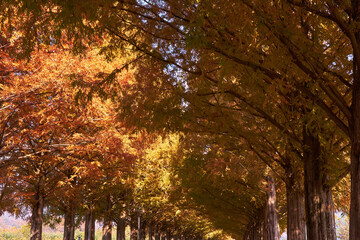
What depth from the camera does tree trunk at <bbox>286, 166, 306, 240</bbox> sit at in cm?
1152

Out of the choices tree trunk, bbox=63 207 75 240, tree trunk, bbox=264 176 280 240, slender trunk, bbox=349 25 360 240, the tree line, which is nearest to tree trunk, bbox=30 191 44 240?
the tree line

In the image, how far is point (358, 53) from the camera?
17.2 ft

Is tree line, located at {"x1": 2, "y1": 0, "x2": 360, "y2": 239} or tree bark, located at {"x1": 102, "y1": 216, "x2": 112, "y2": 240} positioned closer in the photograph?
tree line, located at {"x1": 2, "y1": 0, "x2": 360, "y2": 239}

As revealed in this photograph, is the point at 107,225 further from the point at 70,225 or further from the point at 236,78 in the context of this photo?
the point at 236,78

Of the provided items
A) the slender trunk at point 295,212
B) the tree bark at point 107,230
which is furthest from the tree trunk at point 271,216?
the tree bark at point 107,230

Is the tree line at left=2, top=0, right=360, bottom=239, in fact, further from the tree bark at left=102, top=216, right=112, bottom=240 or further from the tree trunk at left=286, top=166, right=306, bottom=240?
the tree bark at left=102, top=216, right=112, bottom=240

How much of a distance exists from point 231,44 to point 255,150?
6425 mm

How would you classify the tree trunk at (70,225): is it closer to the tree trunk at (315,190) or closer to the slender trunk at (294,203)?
the slender trunk at (294,203)

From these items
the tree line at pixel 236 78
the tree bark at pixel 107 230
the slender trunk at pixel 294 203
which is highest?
the tree line at pixel 236 78

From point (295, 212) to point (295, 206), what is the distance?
0.77 feet

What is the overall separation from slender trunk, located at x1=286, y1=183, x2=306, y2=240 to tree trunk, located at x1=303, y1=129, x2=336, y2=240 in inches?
109

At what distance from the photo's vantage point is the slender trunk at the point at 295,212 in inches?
455

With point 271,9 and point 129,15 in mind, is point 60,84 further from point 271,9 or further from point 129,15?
point 271,9

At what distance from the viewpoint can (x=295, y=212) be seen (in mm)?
11844
